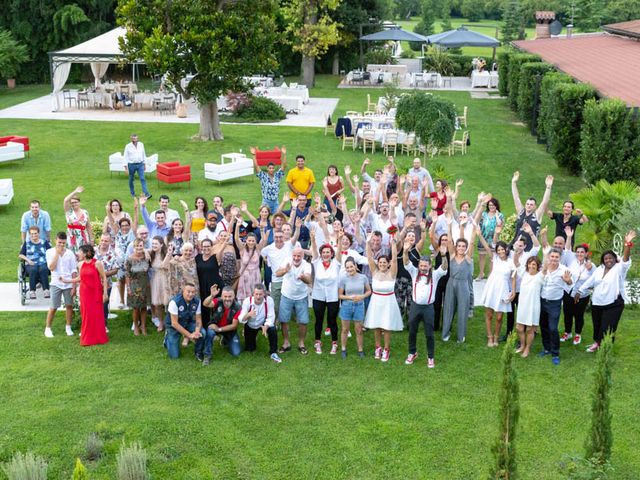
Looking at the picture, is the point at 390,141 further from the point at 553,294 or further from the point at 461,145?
the point at 553,294

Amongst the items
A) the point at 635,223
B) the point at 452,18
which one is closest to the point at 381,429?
the point at 635,223

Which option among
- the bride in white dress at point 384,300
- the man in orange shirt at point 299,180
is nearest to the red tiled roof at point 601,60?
the man in orange shirt at point 299,180

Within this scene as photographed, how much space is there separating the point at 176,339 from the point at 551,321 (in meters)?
4.92

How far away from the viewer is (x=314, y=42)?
38406mm

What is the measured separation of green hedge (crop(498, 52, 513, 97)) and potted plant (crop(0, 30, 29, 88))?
844 inches

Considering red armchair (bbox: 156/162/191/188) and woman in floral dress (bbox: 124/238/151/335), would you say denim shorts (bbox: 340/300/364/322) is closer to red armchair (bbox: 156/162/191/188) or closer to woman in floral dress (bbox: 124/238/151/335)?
woman in floral dress (bbox: 124/238/151/335)

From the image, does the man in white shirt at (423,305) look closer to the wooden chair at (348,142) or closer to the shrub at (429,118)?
the shrub at (429,118)

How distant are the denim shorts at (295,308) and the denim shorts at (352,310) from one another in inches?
19.6

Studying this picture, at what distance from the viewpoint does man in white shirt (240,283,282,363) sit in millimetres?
10711

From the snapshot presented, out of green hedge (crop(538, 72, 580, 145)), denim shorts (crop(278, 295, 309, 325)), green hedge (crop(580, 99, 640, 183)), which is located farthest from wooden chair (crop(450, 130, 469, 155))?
denim shorts (crop(278, 295, 309, 325))

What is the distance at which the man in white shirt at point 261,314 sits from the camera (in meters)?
10.7

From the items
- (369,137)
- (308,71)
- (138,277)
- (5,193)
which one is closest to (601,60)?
(369,137)

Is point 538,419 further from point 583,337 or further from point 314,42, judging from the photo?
point 314,42

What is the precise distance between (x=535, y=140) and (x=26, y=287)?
61.7ft
